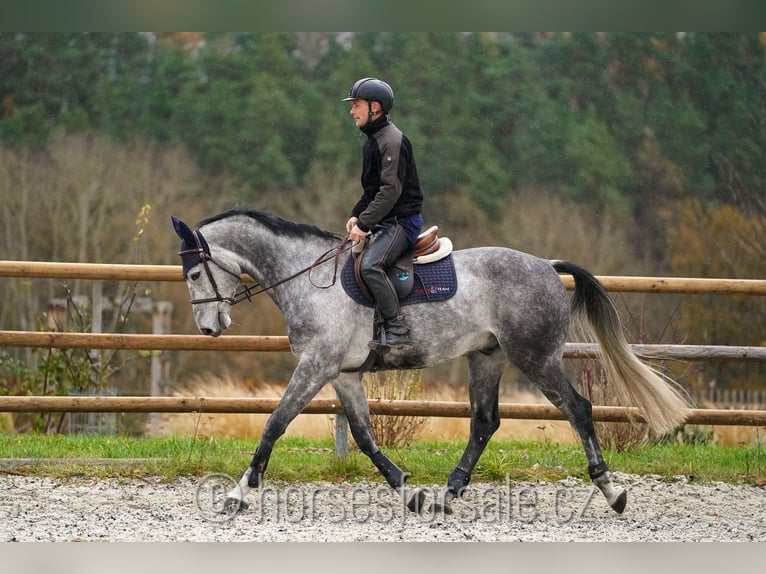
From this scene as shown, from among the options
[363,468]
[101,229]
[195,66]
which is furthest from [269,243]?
[195,66]

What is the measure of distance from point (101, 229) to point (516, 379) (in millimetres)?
7930

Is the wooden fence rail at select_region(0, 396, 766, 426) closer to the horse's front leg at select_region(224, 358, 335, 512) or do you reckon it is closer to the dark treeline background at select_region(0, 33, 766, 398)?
the horse's front leg at select_region(224, 358, 335, 512)

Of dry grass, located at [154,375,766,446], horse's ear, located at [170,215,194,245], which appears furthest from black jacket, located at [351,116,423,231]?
dry grass, located at [154,375,766,446]

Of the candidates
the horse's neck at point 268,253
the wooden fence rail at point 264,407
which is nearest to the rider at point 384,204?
the horse's neck at point 268,253

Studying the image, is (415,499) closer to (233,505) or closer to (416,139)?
(233,505)

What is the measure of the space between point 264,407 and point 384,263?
6.63 ft

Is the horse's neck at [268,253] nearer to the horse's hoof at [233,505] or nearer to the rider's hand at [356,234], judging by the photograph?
the rider's hand at [356,234]

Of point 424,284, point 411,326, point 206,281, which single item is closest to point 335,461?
point 411,326

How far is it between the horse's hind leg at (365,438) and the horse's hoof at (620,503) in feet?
4.07

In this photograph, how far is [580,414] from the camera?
6418 mm

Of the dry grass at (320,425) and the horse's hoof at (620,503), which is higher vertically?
the dry grass at (320,425)

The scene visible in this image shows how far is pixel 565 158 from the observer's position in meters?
19.6

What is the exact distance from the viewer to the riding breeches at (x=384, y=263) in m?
6.05

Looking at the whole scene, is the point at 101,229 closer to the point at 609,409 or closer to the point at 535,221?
the point at 535,221
